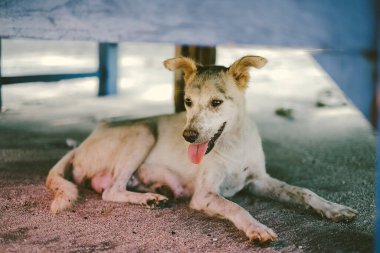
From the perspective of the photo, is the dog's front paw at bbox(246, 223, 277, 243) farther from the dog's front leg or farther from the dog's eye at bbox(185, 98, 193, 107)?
the dog's eye at bbox(185, 98, 193, 107)

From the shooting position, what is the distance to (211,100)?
12.8 ft

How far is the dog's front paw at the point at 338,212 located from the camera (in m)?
3.61

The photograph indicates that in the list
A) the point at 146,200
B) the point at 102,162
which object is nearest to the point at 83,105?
the point at 102,162

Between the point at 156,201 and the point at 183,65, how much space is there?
119 centimetres

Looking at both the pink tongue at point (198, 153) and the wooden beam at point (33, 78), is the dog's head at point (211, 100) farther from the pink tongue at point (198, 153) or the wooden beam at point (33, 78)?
the wooden beam at point (33, 78)

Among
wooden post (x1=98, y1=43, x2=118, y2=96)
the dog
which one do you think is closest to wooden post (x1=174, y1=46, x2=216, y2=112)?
the dog

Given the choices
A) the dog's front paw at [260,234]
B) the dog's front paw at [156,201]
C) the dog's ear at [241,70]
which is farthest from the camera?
the dog's front paw at [156,201]

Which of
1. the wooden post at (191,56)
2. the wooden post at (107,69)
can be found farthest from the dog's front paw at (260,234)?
the wooden post at (107,69)

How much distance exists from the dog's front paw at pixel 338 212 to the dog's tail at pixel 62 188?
2.00 metres

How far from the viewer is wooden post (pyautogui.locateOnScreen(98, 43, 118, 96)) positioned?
917 centimetres

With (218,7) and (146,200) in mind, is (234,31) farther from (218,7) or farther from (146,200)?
(146,200)

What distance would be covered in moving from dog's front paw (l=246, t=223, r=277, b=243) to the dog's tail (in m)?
1.49

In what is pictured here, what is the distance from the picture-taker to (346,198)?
4160mm

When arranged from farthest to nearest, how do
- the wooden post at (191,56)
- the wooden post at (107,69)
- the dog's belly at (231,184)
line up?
the wooden post at (107,69)
the wooden post at (191,56)
the dog's belly at (231,184)
